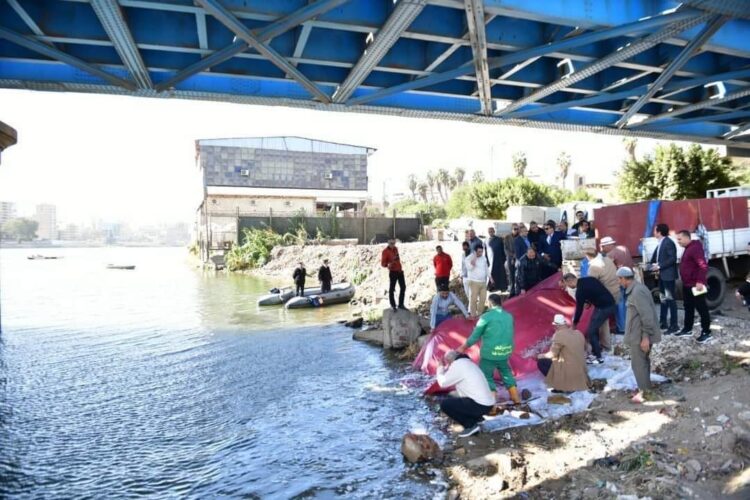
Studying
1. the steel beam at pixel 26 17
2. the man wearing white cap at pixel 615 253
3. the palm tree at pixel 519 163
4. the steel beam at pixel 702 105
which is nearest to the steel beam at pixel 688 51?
the steel beam at pixel 702 105

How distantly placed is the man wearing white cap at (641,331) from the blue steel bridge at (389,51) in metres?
3.86

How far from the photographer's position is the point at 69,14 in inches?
294

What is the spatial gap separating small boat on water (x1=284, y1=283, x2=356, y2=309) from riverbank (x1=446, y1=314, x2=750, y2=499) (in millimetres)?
14461

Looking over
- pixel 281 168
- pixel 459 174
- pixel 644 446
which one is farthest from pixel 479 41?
pixel 459 174

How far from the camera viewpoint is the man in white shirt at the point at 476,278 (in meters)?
11.6

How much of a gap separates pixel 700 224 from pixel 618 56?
5.62m

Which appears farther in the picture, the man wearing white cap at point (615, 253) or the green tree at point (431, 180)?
the green tree at point (431, 180)

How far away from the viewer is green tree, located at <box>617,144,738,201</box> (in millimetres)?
23891

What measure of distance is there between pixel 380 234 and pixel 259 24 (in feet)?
109

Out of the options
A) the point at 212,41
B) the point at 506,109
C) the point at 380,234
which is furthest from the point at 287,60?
the point at 380,234

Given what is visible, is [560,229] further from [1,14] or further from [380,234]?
[380,234]

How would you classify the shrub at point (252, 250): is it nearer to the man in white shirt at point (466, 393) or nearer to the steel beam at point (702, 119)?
the steel beam at point (702, 119)

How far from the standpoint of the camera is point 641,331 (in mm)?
Answer: 6559

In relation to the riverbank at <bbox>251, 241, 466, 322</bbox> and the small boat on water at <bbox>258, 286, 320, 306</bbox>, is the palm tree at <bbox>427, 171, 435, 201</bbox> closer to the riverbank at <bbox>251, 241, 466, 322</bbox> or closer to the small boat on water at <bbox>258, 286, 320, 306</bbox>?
the riverbank at <bbox>251, 241, 466, 322</bbox>
